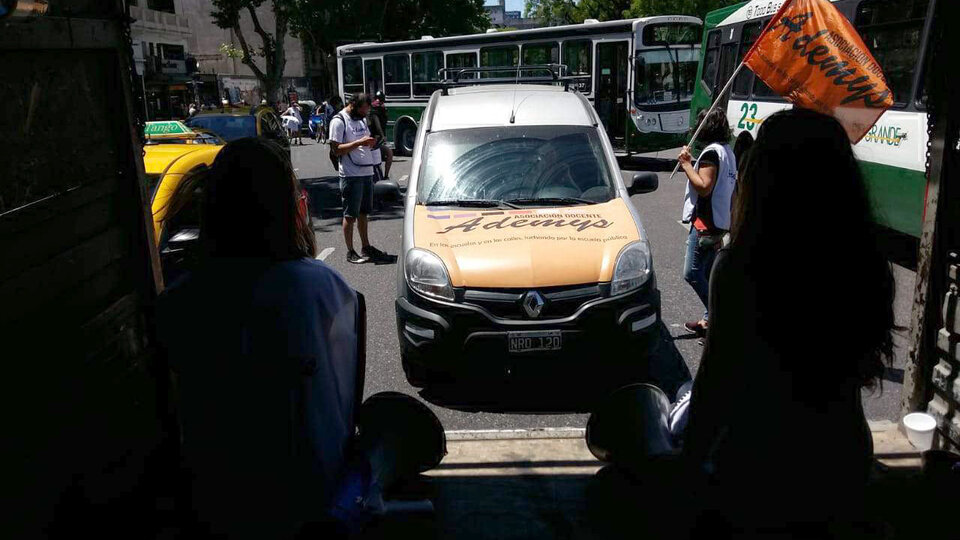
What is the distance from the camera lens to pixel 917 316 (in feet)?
11.9

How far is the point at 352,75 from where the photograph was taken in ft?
81.4

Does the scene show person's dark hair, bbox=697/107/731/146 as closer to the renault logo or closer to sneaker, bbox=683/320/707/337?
sneaker, bbox=683/320/707/337

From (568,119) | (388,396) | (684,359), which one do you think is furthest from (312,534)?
(568,119)

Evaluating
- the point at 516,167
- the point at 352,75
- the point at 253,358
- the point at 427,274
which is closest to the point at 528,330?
the point at 427,274

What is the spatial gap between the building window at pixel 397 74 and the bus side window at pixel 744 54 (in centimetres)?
1117

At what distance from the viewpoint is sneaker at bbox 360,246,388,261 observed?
29.4ft

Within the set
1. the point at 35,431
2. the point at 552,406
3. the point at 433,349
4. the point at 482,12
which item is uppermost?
the point at 482,12

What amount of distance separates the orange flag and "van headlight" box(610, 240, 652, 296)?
1566 millimetres

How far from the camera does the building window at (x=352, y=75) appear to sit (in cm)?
2447

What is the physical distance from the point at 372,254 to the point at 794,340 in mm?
7409

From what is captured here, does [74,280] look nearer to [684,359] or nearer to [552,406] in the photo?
[552,406]

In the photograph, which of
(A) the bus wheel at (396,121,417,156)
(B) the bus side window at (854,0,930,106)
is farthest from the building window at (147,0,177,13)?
(B) the bus side window at (854,0,930,106)

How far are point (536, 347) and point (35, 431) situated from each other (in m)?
2.79

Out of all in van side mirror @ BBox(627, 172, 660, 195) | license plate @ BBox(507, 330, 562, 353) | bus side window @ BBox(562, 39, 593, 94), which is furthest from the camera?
bus side window @ BBox(562, 39, 593, 94)
